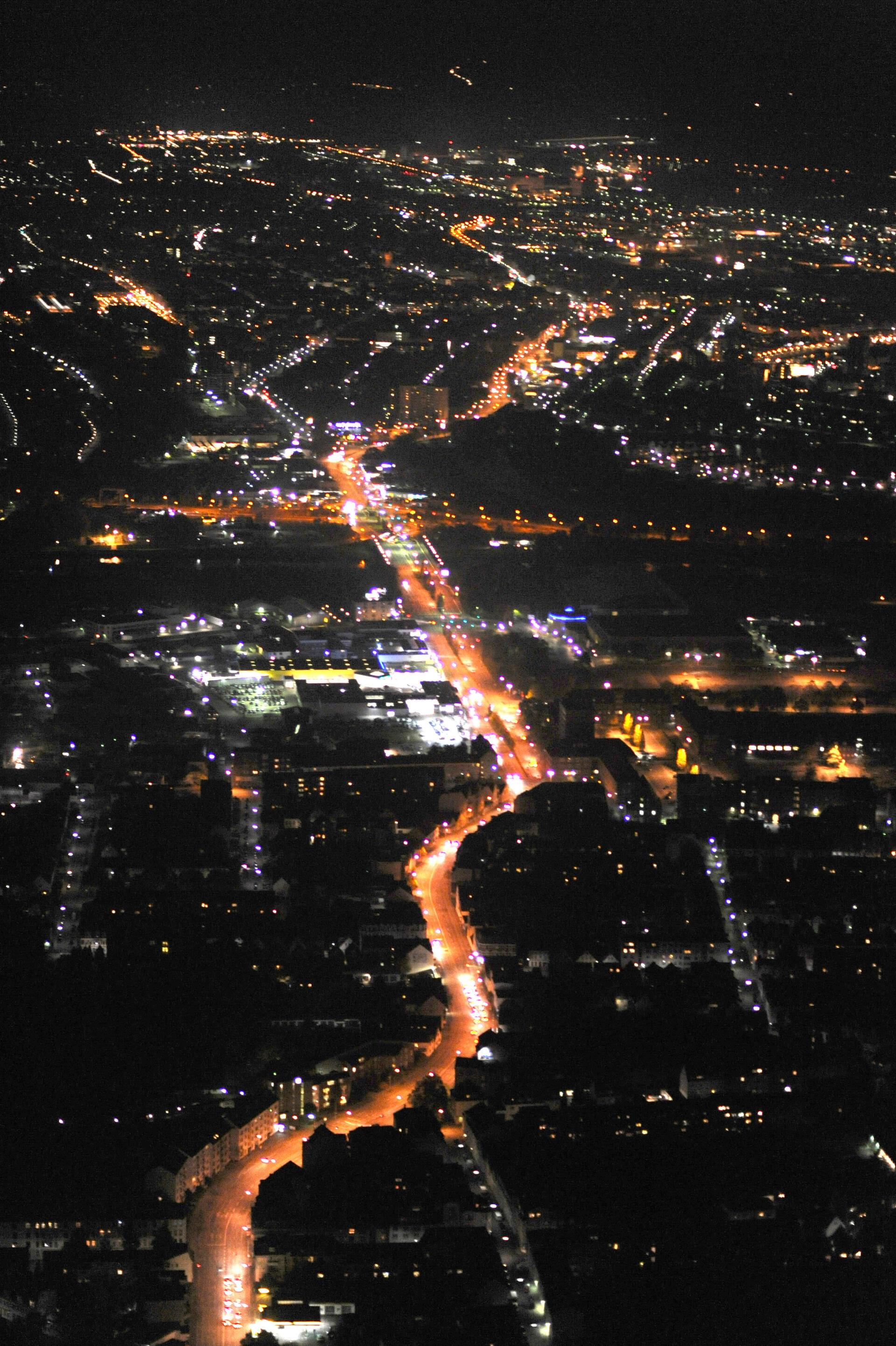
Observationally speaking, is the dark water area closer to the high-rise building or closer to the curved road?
the curved road

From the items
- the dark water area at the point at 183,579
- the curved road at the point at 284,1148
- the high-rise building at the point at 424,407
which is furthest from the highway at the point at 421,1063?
the high-rise building at the point at 424,407

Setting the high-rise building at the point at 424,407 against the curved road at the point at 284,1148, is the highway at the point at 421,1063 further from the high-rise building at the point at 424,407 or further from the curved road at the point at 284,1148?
the high-rise building at the point at 424,407

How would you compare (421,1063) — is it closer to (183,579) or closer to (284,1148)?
(284,1148)

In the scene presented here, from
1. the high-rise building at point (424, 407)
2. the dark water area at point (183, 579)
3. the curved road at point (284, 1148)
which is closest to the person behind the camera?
the curved road at point (284, 1148)

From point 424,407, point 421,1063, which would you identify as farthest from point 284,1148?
point 424,407

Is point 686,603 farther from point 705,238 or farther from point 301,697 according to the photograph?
point 705,238

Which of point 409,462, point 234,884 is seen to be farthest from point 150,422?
point 234,884
